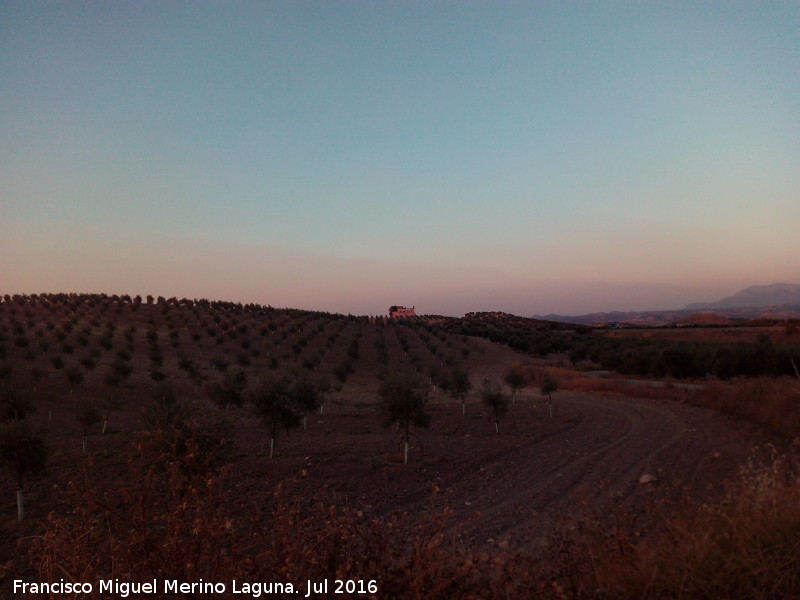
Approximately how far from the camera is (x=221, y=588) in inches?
146

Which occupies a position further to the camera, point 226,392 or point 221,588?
point 226,392

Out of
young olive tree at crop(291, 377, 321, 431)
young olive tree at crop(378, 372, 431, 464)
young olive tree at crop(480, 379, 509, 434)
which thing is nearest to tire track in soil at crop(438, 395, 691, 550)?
young olive tree at crop(480, 379, 509, 434)

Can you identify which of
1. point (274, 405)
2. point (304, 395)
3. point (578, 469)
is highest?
point (274, 405)

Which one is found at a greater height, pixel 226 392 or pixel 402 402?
pixel 402 402

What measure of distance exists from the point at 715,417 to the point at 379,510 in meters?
19.9

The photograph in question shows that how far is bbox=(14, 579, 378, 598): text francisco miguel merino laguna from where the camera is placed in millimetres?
3529

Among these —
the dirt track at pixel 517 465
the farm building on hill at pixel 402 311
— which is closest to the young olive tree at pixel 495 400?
the dirt track at pixel 517 465

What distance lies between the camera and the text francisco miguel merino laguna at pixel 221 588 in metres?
3.53

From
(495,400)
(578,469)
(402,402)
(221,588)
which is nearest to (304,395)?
(402,402)

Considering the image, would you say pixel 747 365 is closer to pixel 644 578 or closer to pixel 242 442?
pixel 242 442

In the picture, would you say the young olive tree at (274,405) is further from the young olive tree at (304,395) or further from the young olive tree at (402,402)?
the young olive tree at (402,402)

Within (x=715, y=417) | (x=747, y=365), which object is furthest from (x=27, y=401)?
(x=747, y=365)

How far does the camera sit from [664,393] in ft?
99.6

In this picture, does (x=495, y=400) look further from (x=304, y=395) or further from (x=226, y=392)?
(x=226, y=392)
